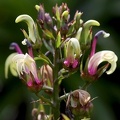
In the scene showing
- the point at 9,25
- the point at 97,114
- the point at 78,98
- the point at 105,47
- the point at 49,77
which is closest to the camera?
the point at 78,98

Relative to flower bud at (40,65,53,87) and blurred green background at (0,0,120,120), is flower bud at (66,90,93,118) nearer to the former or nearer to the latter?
flower bud at (40,65,53,87)

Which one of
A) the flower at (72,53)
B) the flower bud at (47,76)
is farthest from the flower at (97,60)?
the flower bud at (47,76)

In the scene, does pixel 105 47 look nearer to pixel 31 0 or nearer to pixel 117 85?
pixel 117 85

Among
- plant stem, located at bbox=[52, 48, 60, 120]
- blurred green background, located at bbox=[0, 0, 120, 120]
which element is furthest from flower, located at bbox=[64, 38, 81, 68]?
blurred green background, located at bbox=[0, 0, 120, 120]

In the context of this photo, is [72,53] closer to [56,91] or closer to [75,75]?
[56,91]

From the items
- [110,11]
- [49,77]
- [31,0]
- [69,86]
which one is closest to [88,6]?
[110,11]

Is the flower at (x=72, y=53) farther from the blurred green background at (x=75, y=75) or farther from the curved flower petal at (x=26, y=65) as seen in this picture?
the blurred green background at (x=75, y=75)
